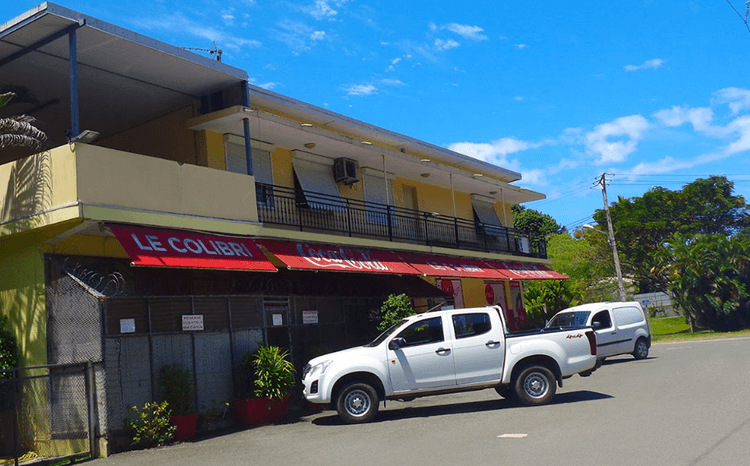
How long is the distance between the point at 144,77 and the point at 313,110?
18.0 feet

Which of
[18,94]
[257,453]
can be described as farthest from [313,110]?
[257,453]

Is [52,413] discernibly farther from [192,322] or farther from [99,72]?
[99,72]

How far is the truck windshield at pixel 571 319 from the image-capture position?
2292 cm

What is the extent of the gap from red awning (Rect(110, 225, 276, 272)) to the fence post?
2030 mm

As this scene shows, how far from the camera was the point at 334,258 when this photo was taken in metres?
17.6

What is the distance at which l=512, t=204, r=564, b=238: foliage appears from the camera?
64.9 m

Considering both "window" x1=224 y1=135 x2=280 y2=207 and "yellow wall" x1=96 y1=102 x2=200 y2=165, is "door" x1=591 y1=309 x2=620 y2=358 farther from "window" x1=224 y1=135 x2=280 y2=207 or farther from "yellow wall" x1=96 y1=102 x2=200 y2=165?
"yellow wall" x1=96 y1=102 x2=200 y2=165

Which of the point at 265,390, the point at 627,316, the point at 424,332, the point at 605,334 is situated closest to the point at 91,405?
the point at 265,390

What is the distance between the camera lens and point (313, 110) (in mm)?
19891

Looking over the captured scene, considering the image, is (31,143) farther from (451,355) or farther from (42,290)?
(451,355)

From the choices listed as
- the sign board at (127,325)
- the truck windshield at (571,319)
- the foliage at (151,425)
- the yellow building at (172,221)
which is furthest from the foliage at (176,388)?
the truck windshield at (571,319)

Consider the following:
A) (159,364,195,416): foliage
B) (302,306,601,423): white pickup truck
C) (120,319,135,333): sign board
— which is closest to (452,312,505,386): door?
(302,306,601,423): white pickup truck

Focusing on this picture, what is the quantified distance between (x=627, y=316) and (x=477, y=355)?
476 inches

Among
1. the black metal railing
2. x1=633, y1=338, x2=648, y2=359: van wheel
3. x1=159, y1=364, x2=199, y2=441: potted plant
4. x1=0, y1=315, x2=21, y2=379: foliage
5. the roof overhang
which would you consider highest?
the roof overhang
